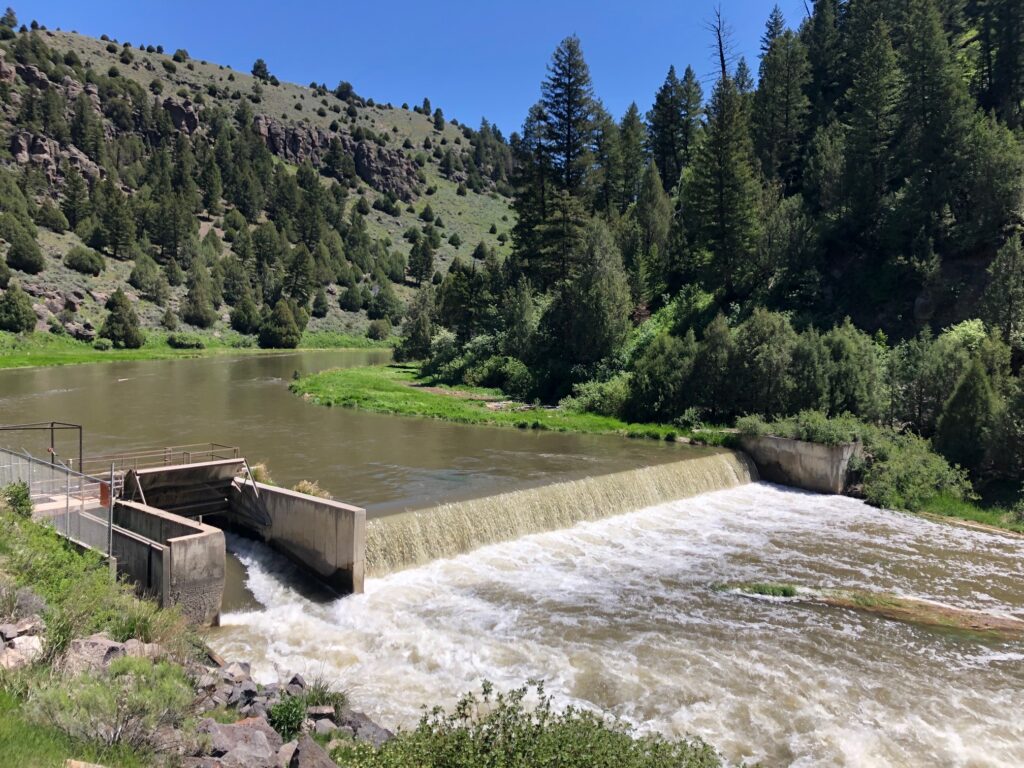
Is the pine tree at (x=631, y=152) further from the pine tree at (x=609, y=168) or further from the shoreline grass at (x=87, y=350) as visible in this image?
the shoreline grass at (x=87, y=350)

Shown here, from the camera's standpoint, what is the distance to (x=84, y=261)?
87.4 meters

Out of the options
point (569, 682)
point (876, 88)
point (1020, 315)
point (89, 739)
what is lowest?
point (569, 682)

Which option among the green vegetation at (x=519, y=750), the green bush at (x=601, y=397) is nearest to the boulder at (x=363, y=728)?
the green vegetation at (x=519, y=750)

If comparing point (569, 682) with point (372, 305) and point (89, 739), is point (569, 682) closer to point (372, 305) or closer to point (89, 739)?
point (89, 739)

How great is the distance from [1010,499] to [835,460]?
5.60 m

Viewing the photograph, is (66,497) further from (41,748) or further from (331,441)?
(331,441)

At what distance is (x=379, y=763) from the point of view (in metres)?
6.45

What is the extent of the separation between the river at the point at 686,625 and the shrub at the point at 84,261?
8153 cm

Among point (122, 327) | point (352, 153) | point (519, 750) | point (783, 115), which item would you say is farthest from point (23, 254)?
point (352, 153)

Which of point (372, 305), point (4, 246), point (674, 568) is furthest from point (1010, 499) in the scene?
point (372, 305)

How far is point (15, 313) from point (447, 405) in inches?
2269

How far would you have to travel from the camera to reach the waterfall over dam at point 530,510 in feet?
53.8

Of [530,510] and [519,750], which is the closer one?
[519,750]

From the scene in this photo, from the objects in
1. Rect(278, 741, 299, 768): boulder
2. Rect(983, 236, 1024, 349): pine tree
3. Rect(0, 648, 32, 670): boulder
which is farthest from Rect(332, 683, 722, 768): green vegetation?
Rect(983, 236, 1024, 349): pine tree
